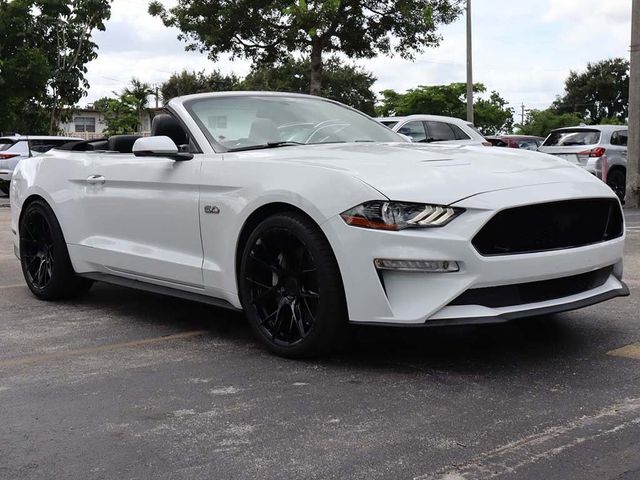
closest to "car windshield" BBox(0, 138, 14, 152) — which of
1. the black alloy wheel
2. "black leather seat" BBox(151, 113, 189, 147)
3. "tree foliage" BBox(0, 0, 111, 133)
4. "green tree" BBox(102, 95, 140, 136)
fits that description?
"tree foliage" BBox(0, 0, 111, 133)

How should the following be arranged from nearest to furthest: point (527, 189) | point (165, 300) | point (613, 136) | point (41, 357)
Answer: point (527, 189)
point (41, 357)
point (165, 300)
point (613, 136)

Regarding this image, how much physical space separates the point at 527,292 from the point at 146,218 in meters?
2.40

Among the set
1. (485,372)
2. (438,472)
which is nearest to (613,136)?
(485,372)

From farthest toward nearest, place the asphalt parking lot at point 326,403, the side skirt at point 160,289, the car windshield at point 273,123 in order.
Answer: the car windshield at point 273,123 < the side skirt at point 160,289 < the asphalt parking lot at point 326,403

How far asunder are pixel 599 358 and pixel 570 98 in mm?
84385

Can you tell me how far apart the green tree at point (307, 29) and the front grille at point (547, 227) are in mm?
21595

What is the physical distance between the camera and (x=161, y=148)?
4852 mm

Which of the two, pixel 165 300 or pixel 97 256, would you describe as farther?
pixel 165 300

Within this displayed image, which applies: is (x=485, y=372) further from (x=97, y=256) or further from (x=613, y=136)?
(x=613, y=136)

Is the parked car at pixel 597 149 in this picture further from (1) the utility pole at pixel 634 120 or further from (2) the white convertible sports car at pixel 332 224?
(2) the white convertible sports car at pixel 332 224

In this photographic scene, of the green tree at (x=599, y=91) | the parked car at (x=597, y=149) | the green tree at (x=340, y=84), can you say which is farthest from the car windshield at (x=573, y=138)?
the green tree at (x=599, y=91)

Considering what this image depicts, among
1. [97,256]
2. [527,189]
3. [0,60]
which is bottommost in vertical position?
[97,256]

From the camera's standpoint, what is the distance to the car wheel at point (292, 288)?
4.04m

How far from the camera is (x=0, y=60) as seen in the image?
90.8ft
